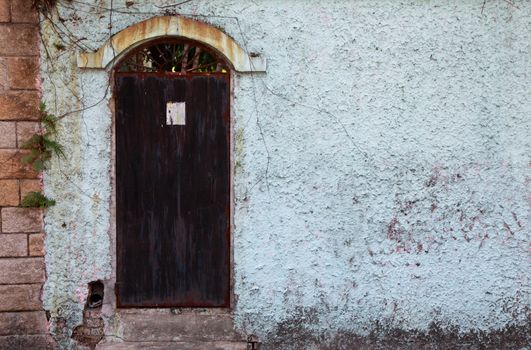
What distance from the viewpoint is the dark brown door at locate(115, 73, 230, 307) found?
4.51 metres

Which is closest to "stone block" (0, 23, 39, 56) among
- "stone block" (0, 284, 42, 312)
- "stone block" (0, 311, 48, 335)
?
"stone block" (0, 284, 42, 312)

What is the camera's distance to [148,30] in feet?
14.3

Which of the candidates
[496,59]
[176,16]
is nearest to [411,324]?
[496,59]

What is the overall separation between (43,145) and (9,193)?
442 millimetres

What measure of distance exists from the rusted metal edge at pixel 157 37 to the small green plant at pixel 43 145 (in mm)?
459

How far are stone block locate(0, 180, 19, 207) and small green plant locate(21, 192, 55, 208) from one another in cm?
8

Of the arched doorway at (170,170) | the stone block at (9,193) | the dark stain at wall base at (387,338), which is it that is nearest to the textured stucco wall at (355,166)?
the dark stain at wall base at (387,338)

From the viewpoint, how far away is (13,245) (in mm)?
4406

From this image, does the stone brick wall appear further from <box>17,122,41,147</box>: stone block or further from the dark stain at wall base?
the dark stain at wall base

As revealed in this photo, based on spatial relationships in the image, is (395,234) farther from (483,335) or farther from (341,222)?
(483,335)

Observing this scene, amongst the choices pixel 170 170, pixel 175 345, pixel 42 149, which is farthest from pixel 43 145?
pixel 175 345

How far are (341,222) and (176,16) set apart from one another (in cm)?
199

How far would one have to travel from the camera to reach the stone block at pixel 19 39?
433cm

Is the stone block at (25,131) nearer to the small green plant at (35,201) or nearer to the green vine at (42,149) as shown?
the green vine at (42,149)
